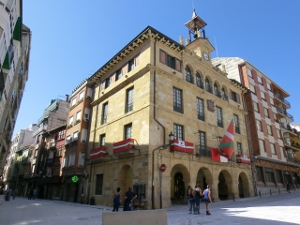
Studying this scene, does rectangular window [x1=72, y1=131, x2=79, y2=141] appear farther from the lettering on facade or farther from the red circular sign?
the lettering on facade

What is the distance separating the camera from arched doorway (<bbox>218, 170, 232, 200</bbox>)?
2123cm

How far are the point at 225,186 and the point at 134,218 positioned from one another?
1946 cm

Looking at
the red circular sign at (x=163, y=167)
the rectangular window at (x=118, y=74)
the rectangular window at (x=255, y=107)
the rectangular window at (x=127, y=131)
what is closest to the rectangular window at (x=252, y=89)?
the rectangular window at (x=255, y=107)

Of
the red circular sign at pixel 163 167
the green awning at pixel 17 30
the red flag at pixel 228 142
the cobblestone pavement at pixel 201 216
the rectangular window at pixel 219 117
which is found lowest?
the cobblestone pavement at pixel 201 216

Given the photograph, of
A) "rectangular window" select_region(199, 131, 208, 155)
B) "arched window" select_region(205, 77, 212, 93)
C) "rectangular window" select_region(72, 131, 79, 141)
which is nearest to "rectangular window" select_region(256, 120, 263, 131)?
"arched window" select_region(205, 77, 212, 93)

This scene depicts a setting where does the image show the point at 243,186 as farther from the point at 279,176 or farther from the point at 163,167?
the point at 163,167

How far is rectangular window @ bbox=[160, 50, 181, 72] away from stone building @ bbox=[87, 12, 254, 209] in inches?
3.7

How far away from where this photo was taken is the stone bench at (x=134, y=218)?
5.24 m

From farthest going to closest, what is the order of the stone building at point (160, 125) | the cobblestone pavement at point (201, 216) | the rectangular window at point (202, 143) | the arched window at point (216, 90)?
the arched window at point (216, 90)
the rectangular window at point (202, 143)
the stone building at point (160, 125)
the cobblestone pavement at point (201, 216)

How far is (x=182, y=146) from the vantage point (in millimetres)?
16797

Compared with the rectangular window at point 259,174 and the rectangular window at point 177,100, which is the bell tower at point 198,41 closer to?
the rectangular window at point 177,100

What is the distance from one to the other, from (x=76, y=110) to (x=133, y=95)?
11099 millimetres

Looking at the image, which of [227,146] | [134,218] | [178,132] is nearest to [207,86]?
[227,146]

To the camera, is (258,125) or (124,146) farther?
(258,125)
